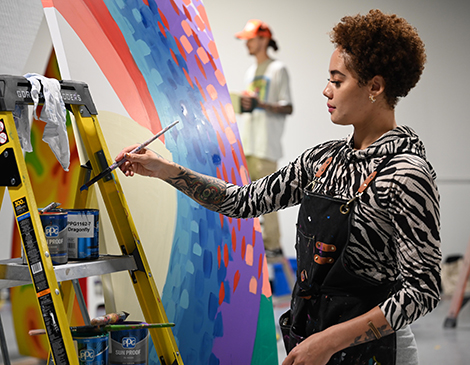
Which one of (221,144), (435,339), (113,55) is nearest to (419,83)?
(435,339)

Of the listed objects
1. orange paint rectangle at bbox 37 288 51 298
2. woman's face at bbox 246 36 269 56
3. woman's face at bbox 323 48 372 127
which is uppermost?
woman's face at bbox 246 36 269 56

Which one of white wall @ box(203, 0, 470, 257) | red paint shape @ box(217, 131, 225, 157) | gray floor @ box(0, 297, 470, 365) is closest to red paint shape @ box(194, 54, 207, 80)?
red paint shape @ box(217, 131, 225, 157)

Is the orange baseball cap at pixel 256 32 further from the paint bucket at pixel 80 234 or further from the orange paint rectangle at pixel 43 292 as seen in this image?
the orange paint rectangle at pixel 43 292

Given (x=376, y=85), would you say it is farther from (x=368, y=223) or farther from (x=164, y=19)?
(x=164, y=19)

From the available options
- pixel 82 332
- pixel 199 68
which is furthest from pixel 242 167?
pixel 82 332

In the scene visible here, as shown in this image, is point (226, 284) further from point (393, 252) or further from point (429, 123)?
point (429, 123)

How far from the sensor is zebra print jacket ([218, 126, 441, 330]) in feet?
3.51

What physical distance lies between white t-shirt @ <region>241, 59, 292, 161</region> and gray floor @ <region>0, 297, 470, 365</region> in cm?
118

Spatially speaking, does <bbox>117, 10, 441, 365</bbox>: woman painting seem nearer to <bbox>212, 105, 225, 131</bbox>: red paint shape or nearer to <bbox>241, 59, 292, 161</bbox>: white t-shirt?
<bbox>212, 105, 225, 131</bbox>: red paint shape

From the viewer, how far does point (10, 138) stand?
99 cm

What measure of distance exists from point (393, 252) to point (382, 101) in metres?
0.33

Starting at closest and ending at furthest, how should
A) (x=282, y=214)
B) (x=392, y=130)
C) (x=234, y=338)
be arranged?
(x=392, y=130) < (x=234, y=338) < (x=282, y=214)

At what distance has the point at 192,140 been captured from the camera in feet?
5.81

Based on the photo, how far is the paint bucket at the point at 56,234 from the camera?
105 centimetres
